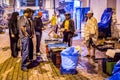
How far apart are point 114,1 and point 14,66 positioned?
9259 millimetres

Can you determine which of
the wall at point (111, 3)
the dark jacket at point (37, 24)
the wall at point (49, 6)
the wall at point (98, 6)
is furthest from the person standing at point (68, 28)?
the wall at point (49, 6)

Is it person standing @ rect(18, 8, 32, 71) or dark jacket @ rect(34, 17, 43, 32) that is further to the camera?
dark jacket @ rect(34, 17, 43, 32)

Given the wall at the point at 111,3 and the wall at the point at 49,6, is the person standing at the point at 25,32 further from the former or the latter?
the wall at the point at 49,6

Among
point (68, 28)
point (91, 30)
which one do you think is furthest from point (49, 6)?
point (91, 30)

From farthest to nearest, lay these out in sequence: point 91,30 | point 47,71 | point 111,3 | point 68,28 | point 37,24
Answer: point 111,3
point 37,24
point 68,28
point 91,30
point 47,71

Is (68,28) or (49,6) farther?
(49,6)

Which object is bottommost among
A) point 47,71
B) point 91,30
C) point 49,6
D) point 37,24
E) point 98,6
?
point 47,71

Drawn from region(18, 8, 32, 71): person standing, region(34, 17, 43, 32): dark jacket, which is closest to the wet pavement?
region(18, 8, 32, 71): person standing

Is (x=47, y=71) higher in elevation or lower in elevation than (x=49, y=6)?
lower

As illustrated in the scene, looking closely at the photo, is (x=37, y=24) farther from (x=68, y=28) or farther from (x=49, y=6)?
(x=49, y=6)

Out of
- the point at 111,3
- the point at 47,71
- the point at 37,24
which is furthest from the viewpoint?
the point at 111,3

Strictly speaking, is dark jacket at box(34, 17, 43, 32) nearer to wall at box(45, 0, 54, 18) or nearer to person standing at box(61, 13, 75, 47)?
person standing at box(61, 13, 75, 47)

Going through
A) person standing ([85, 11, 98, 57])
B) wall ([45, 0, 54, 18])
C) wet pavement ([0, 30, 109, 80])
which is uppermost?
wall ([45, 0, 54, 18])

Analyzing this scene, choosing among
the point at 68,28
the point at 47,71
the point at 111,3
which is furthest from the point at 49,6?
the point at 47,71
